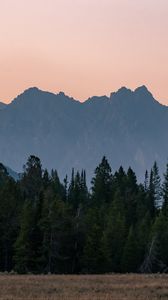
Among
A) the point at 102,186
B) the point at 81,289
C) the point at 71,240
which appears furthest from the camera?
the point at 102,186

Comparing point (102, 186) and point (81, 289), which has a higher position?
point (102, 186)

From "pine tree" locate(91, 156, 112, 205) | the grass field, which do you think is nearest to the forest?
"pine tree" locate(91, 156, 112, 205)

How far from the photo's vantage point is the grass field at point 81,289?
106 ft

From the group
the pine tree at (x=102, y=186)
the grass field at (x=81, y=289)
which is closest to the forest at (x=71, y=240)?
the pine tree at (x=102, y=186)

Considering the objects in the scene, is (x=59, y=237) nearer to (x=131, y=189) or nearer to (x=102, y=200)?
(x=102, y=200)

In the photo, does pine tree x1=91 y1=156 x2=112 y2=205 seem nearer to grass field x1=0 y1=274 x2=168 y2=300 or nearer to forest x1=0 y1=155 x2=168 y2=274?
forest x1=0 y1=155 x2=168 y2=274

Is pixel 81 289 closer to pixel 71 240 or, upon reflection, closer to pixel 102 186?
pixel 71 240

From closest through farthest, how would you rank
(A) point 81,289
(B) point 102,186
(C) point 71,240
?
(A) point 81,289, (C) point 71,240, (B) point 102,186

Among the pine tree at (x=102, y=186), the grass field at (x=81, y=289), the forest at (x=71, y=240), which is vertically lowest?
the grass field at (x=81, y=289)

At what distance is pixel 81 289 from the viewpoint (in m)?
36.9

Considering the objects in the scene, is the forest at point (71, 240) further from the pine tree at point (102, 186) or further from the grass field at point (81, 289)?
the grass field at point (81, 289)

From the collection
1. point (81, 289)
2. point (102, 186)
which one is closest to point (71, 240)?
point (102, 186)

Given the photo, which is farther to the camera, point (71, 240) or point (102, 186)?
point (102, 186)

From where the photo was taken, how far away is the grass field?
32281 mm
